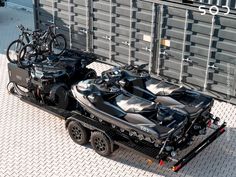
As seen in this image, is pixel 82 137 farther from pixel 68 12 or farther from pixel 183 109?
pixel 68 12

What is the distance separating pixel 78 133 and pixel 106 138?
0.89 meters

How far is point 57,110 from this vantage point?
31.3ft

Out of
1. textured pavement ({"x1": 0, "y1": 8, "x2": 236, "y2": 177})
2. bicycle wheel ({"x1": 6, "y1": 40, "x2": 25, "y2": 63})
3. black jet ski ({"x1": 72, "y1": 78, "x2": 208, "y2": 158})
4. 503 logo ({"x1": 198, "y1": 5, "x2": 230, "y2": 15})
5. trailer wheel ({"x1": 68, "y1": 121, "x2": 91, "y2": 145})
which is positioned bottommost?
textured pavement ({"x1": 0, "y1": 8, "x2": 236, "y2": 177})

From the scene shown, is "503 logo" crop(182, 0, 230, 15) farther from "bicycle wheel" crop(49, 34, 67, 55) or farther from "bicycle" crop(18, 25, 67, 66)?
"bicycle wheel" crop(49, 34, 67, 55)

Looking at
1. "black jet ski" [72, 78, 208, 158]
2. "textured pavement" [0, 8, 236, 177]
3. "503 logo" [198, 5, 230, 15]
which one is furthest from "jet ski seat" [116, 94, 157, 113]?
"503 logo" [198, 5, 230, 15]

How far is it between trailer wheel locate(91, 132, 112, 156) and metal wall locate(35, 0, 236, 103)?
372 centimetres

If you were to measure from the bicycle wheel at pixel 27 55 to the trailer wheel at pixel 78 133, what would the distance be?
227 cm

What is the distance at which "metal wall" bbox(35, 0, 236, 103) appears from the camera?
34.7 feet

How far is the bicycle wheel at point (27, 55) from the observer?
10.6 metres

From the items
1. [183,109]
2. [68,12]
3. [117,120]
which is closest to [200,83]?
[183,109]

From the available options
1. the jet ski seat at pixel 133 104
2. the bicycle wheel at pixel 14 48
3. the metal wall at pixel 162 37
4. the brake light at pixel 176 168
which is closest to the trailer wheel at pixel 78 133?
the jet ski seat at pixel 133 104

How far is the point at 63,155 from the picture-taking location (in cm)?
895

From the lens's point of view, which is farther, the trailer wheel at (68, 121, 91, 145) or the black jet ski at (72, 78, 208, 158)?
the trailer wheel at (68, 121, 91, 145)

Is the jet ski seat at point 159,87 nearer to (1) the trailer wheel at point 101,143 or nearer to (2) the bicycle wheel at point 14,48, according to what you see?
(1) the trailer wheel at point 101,143
